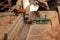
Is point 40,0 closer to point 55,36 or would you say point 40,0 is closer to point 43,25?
point 43,25

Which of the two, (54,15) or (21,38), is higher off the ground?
(54,15)

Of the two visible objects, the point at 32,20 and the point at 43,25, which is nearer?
the point at 43,25

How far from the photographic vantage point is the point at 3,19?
3949mm

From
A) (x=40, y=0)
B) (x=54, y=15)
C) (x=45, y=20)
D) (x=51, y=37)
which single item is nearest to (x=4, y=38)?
(x=51, y=37)

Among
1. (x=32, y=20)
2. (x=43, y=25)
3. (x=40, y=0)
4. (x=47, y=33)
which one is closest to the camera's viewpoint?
→ (x=47, y=33)

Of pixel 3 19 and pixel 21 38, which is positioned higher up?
pixel 3 19

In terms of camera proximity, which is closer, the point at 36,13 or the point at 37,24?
the point at 37,24

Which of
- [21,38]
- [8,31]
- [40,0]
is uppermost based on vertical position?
[40,0]

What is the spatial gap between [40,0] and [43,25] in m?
2.94

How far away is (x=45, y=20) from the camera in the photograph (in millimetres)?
4074

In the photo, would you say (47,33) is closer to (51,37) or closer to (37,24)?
(51,37)

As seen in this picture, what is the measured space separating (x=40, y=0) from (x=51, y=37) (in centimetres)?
369

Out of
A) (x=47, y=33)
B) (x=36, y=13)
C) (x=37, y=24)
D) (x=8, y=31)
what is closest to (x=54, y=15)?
(x=36, y=13)

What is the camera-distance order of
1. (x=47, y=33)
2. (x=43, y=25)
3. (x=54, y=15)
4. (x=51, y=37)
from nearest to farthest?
(x=51, y=37) < (x=47, y=33) < (x=43, y=25) < (x=54, y=15)
